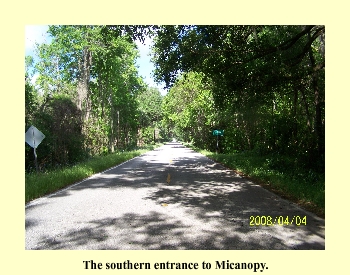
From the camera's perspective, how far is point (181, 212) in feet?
22.4

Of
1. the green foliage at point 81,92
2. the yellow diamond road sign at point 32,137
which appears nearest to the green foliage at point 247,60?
the green foliage at point 81,92

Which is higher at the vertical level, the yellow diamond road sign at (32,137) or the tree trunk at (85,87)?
the tree trunk at (85,87)

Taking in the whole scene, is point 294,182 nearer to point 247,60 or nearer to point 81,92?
point 247,60

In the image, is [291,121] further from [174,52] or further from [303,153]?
[174,52]

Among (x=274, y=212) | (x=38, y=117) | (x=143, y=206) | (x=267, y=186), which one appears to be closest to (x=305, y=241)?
(x=274, y=212)

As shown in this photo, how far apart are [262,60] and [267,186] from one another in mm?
5555

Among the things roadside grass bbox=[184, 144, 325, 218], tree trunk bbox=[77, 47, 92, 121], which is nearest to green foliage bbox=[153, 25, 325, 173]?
roadside grass bbox=[184, 144, 325, 218]

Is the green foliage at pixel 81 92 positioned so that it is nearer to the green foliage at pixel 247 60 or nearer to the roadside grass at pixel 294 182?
the green foliage at pixel 247 60

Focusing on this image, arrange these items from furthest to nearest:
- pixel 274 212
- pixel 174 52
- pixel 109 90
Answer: pixel 109 90, pixel 174 52, pixel 274 212

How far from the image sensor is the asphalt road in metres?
4.71
